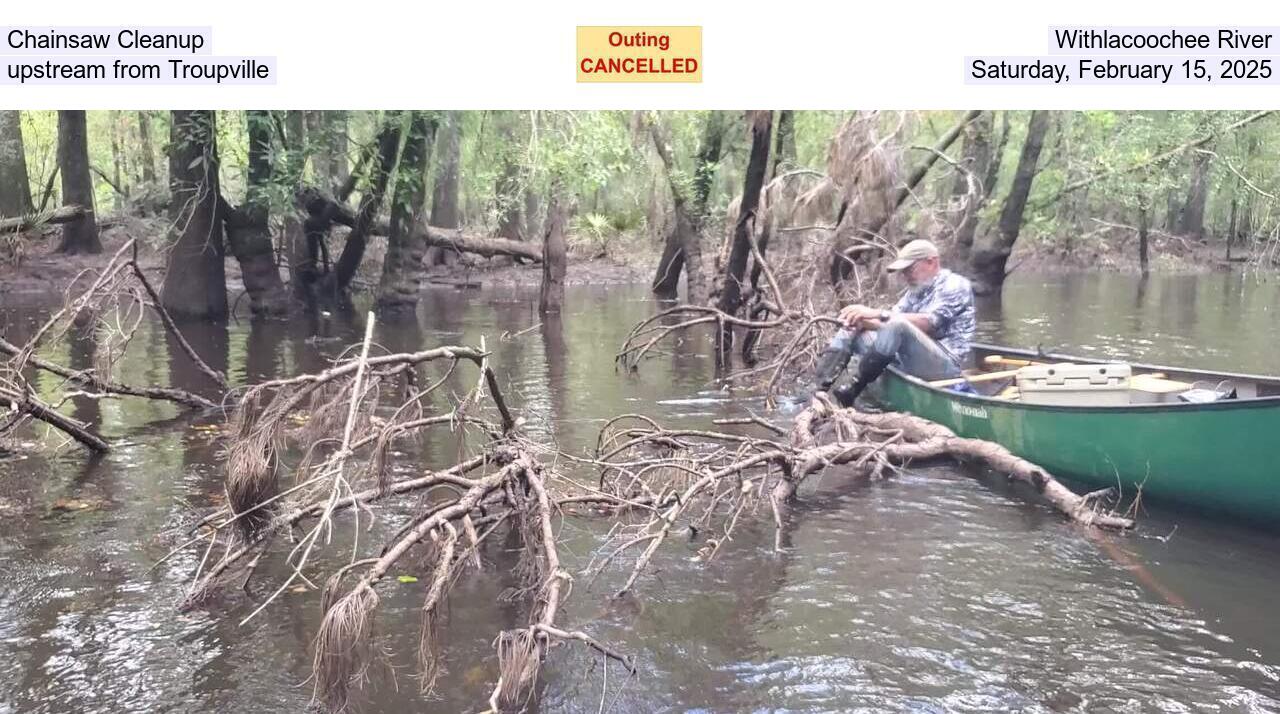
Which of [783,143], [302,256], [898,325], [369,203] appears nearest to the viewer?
[898,325]

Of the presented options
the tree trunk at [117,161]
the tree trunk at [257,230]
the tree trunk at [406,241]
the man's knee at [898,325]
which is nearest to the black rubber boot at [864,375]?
the man's knee at [898,325]

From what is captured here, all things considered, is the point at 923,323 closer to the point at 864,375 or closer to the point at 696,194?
the point at 864,375

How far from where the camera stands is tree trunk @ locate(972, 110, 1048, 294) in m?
24.1

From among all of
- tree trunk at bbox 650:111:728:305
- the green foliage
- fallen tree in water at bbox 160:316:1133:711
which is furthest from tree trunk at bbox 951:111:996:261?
fallen tree in water at bbox 160:316:1133:711

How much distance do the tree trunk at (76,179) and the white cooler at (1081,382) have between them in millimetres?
19755

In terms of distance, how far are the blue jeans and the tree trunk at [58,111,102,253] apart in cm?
1820

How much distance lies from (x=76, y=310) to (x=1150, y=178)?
2247 cm

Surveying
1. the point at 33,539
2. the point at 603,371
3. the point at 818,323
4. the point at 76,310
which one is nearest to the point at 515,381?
the point at 603,371

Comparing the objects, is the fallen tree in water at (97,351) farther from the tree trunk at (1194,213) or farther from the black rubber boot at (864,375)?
the tree trunk at (1194,213)

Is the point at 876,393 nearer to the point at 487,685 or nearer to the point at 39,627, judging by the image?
the point at 487,685

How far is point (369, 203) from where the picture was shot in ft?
62.4

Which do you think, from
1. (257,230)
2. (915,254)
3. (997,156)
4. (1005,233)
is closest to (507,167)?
(257,230)

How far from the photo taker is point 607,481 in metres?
6.86

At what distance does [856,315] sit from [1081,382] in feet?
6.83
